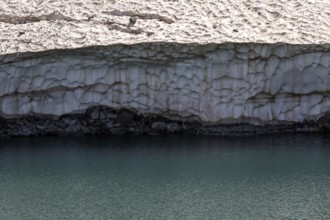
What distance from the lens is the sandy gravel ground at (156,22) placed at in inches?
337

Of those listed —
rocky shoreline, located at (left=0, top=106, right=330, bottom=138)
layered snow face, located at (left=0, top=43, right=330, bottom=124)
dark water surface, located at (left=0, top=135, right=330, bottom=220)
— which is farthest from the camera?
rocky shoreline, located at (left=0, top=106, right=330, bottom=138)

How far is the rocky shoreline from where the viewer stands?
29.5 ft

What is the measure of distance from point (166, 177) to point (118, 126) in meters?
1.80

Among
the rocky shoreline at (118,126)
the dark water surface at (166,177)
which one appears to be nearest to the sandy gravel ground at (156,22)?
the rocky shoreline at (118,126)

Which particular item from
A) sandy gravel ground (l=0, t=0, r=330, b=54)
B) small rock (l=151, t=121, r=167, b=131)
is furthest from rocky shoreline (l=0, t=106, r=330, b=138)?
sandy gravel ground (l=0, t=0, r=330, b=54)

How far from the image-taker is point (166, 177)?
749 centimetres

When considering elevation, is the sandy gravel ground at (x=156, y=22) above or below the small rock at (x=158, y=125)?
above

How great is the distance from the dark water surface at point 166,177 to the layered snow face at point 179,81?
417mm

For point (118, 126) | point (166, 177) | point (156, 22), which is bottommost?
point (166, 177)

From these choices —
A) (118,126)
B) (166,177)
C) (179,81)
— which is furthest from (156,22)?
(166,177)

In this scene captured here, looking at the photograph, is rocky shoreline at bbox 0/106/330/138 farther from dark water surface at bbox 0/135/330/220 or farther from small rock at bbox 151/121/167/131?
dark water surface at bbox 0/135/330/220

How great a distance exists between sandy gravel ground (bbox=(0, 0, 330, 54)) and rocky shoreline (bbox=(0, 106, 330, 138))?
1.07m

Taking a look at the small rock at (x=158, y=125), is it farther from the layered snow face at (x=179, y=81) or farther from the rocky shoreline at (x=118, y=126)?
the layered snow face at (x=179, y=81)

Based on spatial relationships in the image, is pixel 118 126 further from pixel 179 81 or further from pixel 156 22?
pixel 156 22
